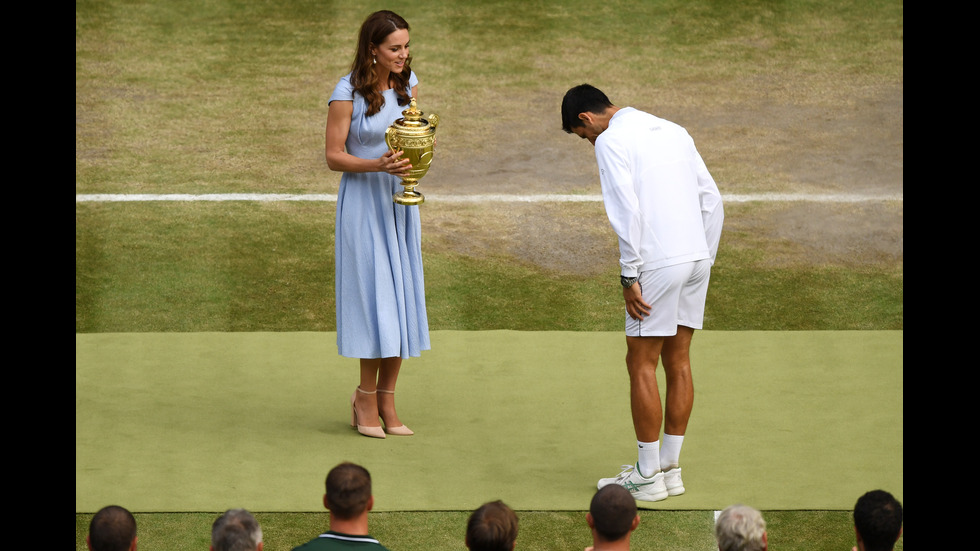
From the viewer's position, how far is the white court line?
11914 mm

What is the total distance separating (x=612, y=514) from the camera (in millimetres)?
4906

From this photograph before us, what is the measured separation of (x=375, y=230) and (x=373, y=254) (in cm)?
12

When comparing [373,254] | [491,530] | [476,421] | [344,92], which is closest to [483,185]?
[476,421]

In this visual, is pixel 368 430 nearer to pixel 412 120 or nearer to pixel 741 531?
pixel 412 120

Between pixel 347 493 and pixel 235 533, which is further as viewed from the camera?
pixel 347 493

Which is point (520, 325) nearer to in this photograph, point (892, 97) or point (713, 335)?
point (713, 335)

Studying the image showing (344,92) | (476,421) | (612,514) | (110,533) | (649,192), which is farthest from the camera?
(476,421)

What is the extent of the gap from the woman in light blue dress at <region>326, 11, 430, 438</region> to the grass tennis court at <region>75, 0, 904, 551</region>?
46 centimetres

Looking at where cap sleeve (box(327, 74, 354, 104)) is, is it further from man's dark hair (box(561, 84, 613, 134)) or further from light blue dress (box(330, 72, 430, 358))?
man's dark hair (box(561, 84, 613, 134))

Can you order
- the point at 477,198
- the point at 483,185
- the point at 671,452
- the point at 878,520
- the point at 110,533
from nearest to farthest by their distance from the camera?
the point at 110,533
the point at 878,520
the point at 671,452
the point at 477,198
the point at 483,185

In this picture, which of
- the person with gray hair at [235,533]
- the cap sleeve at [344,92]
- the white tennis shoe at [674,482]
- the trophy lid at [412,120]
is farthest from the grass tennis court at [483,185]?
the cap sleeve at [344,92]

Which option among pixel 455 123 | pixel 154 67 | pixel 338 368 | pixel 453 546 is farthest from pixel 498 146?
pixel 453 546

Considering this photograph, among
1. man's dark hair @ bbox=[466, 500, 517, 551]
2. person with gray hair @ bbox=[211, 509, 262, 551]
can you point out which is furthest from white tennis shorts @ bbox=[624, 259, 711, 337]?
person with gray hair @ bbox=[211, 509, 262, 551]

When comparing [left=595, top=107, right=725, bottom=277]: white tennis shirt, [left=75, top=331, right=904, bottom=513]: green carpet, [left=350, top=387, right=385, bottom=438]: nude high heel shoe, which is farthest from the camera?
[left=350, top=387, right=385, bottom=438]: nude high heel shoe
